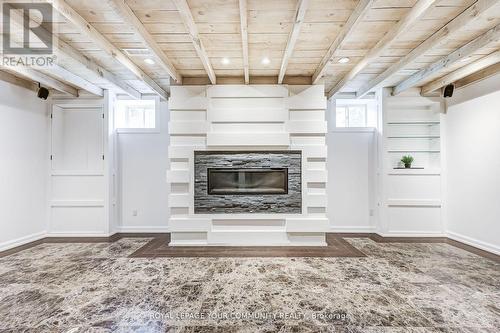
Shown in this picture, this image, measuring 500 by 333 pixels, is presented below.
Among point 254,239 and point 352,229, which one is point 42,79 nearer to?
point 254,239

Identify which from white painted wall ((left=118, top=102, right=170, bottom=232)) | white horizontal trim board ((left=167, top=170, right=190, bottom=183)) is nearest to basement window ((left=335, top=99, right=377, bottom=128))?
white horizontal trim board ((left=167, top=170, right=190, bottom=183))

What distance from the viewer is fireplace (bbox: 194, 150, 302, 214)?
385 centimetres

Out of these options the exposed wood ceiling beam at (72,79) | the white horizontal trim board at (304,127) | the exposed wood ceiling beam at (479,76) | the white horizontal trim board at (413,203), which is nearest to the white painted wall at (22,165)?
the exposed wood ceiling beam at (72,79)

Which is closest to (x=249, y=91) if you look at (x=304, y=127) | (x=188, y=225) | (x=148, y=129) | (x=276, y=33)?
(x=304, y=127)

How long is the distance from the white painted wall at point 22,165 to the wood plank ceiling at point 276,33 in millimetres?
1248

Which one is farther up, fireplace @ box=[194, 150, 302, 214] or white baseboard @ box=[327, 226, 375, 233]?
fireplace @ box=[194, 150, 302, 214]

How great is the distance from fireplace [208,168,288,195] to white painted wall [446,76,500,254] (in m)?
2.90

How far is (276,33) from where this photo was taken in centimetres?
266

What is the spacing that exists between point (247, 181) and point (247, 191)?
0.17 metres

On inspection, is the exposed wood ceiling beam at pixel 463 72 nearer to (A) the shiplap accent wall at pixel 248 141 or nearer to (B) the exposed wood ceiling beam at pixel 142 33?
(A) the shiplap accent wall at pixel 248 141

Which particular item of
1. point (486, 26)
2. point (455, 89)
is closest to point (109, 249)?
point (486, 26)

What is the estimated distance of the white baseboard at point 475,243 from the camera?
3467mm

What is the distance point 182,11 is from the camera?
2127 millimetres

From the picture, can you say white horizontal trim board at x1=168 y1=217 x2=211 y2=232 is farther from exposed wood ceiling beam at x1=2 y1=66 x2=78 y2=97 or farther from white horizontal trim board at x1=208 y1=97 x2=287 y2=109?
exposed wood ceiling beam at x1=2 y1=66 x2=78 y2=97
